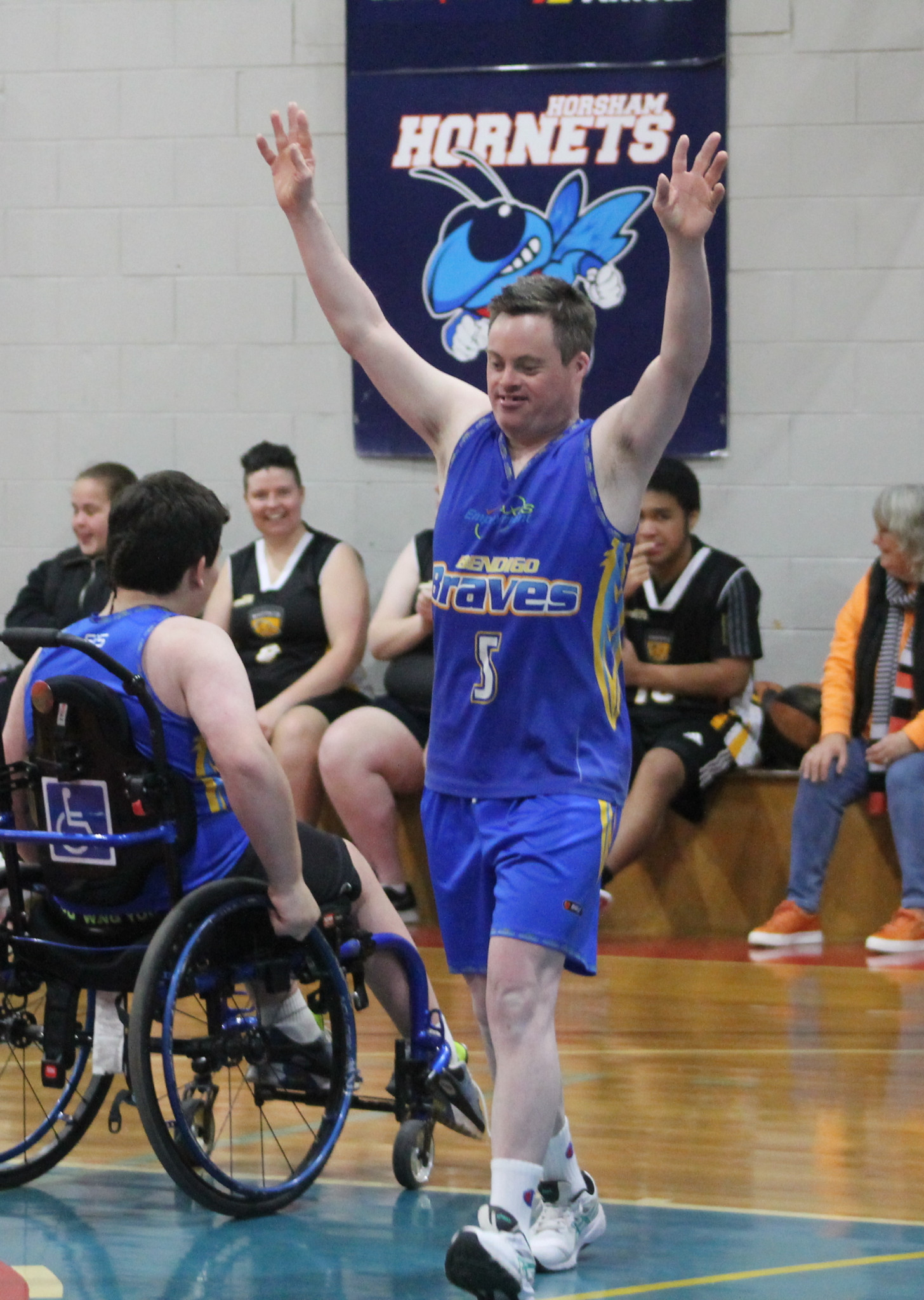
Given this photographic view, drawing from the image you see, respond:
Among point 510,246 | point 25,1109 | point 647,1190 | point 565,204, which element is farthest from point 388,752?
point 647,1190

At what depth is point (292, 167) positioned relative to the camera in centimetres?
267

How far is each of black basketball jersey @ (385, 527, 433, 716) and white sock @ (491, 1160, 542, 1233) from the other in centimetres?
301

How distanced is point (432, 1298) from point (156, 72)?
16.1 ft

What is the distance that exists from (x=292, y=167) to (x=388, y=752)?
107 inches

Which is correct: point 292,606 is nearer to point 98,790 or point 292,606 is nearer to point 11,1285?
point 98,790

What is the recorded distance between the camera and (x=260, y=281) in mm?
6109

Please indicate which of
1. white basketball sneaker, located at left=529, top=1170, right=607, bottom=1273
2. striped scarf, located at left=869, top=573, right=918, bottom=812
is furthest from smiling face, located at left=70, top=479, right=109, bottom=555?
white basketball sneaker, located at left=529, top=1170, right=607, bottom=1273

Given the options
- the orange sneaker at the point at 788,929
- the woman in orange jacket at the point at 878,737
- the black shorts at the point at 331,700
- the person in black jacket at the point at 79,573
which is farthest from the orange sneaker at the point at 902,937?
the person in black jacket at the point at 79,573

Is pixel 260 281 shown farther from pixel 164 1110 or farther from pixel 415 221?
pixel 164 1110

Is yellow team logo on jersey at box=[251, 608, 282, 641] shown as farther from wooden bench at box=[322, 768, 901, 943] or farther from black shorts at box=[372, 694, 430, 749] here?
wooden bench at box=[322, 768, 901, 943]

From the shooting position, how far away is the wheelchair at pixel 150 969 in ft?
8.14

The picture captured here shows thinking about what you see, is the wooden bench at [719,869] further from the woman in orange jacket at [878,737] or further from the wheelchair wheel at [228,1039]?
the wheelchair wheel at [228,1039]

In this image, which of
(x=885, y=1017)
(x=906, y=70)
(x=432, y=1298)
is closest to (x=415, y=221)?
(x=906, y=70)

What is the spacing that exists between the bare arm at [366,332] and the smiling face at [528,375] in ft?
0.45
